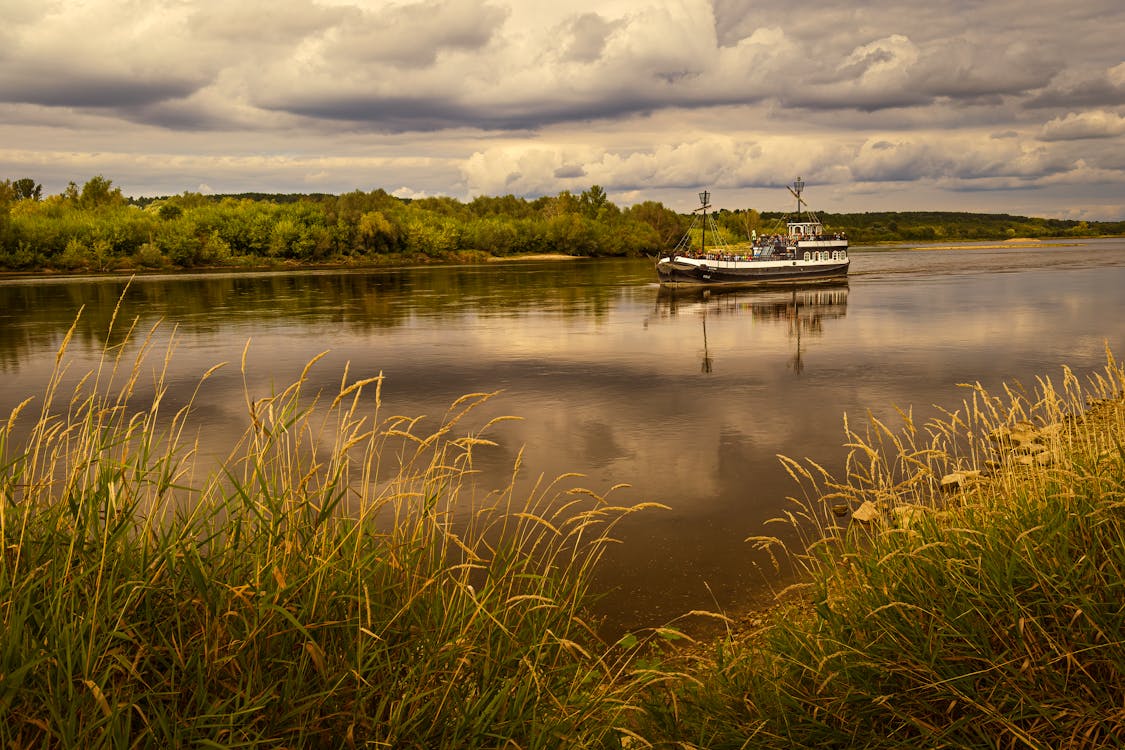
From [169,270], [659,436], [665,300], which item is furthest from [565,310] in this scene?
[169,270]

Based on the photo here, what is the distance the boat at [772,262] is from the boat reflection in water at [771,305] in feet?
4.17

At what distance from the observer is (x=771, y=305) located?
170 feet

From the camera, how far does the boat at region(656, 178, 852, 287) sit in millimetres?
69312

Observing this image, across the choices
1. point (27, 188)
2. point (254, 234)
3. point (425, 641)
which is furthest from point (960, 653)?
point (27, 188)

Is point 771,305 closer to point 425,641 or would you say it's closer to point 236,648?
point 425,641

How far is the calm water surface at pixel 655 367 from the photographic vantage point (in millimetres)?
12156

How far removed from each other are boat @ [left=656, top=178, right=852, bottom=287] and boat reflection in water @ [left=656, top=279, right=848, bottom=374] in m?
1.27

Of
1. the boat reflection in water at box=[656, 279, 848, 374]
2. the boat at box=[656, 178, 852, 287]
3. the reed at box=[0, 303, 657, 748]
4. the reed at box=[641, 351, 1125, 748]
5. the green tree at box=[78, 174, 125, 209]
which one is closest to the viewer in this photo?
the reed at box=[0, 303, 657, 748]

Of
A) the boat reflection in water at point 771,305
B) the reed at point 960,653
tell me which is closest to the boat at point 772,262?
the boat reflection in water at point 771,305

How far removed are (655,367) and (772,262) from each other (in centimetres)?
→ 4794

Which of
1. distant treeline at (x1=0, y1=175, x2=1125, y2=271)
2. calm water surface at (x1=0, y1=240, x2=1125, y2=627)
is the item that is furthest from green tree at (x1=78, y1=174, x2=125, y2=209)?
calm water surface at (x1=0, y1=240, x2=1125, y2=627)

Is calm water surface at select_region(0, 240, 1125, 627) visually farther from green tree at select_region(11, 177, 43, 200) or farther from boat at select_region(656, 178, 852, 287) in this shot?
green tree at select_region(11, 177, 43, 200)

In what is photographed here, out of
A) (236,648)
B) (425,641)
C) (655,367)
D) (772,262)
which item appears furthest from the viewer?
(772,262)

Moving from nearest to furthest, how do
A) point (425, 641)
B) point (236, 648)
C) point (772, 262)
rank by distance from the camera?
point (236, 648)
point (425, 641)
point (772, 262)
